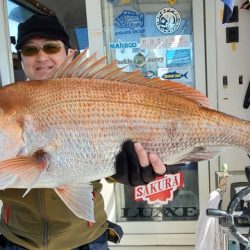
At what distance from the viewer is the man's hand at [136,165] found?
1.37m

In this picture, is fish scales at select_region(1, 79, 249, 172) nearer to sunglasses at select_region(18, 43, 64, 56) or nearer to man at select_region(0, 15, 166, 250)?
man at select_region(0, 15, 166, 250)

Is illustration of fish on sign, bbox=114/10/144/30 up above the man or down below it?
above

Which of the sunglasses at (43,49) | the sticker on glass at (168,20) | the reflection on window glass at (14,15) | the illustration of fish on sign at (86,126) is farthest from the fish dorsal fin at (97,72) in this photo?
the reflection on window glass at (14,15)

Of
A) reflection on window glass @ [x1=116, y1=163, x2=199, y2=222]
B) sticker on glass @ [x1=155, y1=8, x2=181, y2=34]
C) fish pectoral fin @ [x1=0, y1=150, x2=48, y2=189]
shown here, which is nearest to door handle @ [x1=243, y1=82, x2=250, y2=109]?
reflection on window glass @ [x1=116, y1=163, x2=199, y2=222]

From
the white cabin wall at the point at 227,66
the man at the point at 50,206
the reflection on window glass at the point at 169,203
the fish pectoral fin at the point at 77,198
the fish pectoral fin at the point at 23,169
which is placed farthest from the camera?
the reflection on window glass at the point at 169,203

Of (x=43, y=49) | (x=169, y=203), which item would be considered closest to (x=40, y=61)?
(x=43, y=49)

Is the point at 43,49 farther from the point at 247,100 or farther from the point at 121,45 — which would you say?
the point at 247,100

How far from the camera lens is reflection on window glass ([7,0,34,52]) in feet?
A: 12.9

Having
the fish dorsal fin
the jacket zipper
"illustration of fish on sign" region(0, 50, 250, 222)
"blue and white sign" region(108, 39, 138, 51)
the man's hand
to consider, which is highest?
"blue and white sign" region(108, 39, 138, 51)

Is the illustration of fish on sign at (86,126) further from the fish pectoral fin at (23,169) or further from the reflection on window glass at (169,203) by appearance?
the reflection on window glass at (169,203)

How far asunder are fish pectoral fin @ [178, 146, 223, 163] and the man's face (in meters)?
0.69

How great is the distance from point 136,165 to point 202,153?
0.86ft

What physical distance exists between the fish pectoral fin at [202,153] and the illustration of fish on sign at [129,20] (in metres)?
2.22

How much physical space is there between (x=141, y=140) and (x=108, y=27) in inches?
91.2
